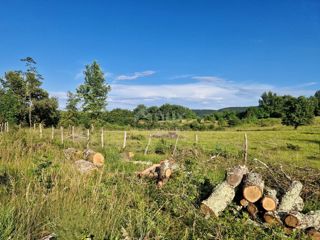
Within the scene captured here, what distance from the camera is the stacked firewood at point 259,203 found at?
257 inches

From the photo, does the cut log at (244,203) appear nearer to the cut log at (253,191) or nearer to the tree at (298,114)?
the cut log at (253,191)

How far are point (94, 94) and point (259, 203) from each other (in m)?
39.7

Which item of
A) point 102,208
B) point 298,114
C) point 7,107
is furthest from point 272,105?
point 102,208

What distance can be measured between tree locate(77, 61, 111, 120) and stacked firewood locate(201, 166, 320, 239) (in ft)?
126

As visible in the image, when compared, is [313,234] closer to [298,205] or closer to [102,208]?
[298,205]

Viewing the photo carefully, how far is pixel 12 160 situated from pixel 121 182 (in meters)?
2.63

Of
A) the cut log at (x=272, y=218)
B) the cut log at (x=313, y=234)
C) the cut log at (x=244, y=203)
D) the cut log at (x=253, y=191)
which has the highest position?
the cut log at (x=253, y=191)

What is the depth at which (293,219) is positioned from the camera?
6.45 m

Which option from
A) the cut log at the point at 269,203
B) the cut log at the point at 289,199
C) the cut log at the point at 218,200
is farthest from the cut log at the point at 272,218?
the cut log at the point at 218,200

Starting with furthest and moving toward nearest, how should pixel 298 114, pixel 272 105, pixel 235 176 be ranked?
1. pixel 272 105
2. pixel 298 114
3. pixel 235 176

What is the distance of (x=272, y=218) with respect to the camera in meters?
6.75

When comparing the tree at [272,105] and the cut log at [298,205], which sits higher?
the tree at [272,105]

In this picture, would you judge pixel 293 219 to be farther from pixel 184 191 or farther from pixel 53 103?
pixel 53 103

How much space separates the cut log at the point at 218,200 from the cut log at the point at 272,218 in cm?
73
